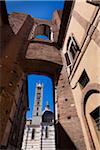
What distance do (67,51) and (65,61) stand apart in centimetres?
58

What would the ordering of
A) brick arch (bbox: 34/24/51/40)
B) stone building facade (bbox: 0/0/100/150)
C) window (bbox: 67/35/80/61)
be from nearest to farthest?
stone building facade (bbox: 0/0/100/150), window (bbox: 67/35/80/61), brick arch (bbox: 34/24/51/40)

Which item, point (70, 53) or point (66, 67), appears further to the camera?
point (66, 67)

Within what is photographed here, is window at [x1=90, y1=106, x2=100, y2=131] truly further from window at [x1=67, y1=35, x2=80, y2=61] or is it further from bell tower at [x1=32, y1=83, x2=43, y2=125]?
bell tower at [x1=32, y1=83, x2=43, y2=125]

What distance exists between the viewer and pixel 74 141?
689cm

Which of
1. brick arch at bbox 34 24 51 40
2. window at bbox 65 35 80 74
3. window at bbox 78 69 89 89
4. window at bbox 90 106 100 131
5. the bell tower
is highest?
brick arch at bbox 34 24 51 40

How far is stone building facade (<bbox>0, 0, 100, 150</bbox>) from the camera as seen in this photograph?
6.34 meters

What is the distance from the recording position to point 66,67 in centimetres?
989

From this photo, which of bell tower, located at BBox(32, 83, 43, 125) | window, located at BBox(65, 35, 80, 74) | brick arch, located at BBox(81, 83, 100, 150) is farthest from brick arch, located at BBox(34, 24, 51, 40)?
bell tower, located at BBox(32, 83, 43, 125)

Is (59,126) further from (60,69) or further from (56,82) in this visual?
(60,69)

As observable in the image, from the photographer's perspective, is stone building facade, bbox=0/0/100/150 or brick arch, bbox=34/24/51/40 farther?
brick arch, bbox=34/24/51/40

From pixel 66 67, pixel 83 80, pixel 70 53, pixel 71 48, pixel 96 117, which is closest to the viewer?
pixel 96 117

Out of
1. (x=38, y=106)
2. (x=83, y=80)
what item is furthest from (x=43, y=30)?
(x=38, y=106)

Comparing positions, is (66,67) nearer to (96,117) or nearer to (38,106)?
(96,117)

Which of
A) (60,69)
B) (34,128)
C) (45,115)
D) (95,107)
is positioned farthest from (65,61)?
(45,115)
